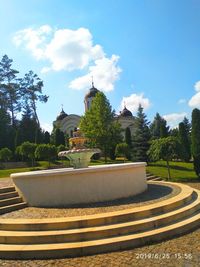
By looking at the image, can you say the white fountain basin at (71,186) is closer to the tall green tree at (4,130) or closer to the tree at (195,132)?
the tree at (195,132)

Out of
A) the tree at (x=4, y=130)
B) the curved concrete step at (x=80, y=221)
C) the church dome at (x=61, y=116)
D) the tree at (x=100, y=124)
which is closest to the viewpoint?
the curved concrete step at (x=80, y=221)

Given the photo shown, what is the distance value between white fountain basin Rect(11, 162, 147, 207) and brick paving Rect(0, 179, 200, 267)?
3.15 m

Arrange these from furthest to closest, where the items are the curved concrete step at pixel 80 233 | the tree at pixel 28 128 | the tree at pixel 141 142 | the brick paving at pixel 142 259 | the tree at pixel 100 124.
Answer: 1. the tree at pixel 28 128
2. the tree at pixel 100 124
3. the tree at pixel 141 142
4. the curved concrete step at pixel 80 233
5. the brick paving at pixel 142 259

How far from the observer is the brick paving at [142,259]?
561 centimetres

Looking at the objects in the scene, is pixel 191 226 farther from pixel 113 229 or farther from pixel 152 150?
pixel 152 150

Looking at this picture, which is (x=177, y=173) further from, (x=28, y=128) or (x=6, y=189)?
(x=28, y=128)

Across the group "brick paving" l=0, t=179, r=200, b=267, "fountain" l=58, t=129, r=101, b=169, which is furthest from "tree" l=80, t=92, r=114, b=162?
"brick paving" l=0, t=179, r=200, b=267

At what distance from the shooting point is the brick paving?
18.4ft

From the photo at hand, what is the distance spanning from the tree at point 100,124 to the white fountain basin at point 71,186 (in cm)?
2607

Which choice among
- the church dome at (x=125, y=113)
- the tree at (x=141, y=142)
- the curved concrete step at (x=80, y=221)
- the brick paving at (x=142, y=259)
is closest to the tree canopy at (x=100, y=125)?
the tree at (x=141, y=142)

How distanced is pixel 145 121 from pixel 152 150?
14.6 metres

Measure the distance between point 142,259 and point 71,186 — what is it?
3756mm

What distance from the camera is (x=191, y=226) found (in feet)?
24.7

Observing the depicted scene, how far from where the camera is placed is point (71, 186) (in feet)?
29.9
